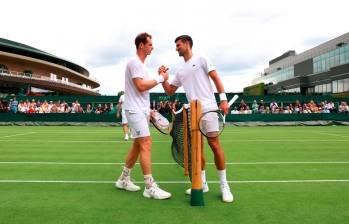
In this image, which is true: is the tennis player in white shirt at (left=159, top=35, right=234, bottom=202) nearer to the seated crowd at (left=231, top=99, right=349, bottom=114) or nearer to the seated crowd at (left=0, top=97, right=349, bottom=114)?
the seated crowd at (left=0, top=97, right=349, bottom=114)

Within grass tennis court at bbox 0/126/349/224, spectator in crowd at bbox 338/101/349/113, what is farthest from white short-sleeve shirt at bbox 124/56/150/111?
spectator in crowd at bbox 338/101/349/113

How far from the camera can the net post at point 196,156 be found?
4301mm

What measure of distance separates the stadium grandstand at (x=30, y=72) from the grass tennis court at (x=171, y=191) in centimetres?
5904

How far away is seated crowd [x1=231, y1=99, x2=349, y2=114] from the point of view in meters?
24.6

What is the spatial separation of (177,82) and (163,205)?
70.3 inches

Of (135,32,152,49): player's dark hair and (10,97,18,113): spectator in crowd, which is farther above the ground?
(135,32,152,49): player's dark hair

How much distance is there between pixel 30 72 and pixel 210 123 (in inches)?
2891

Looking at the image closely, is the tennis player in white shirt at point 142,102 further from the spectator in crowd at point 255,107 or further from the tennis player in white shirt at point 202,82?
the spectator in crowd at point 255,107

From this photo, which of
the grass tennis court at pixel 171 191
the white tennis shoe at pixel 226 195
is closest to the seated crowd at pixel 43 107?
the grass tennis court at pixel 171 191

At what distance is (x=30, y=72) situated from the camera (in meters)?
71.4

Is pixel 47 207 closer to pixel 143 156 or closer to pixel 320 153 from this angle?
pixel 143 156

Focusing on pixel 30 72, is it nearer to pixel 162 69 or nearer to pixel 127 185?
pixel 127 185

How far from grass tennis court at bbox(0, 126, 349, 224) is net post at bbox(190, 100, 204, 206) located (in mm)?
138

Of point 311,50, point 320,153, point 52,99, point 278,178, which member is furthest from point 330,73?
point 278,178
